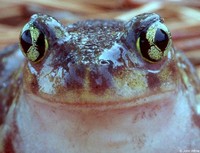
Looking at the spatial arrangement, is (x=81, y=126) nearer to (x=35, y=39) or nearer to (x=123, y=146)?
(x=123, y=146)

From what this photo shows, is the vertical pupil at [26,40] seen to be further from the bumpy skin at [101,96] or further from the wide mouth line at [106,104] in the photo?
the wide mouth line at [106,104]

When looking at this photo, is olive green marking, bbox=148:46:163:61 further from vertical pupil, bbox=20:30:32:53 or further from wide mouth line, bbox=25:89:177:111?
vertical pupil, bbox=20:30:32:53

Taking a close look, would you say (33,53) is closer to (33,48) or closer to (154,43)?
(33,48)

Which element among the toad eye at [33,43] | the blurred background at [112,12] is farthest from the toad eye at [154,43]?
the blurred background at [112,12]

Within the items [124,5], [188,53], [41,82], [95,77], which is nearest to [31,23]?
[41,82]

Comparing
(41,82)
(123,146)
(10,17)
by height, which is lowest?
(10,17)

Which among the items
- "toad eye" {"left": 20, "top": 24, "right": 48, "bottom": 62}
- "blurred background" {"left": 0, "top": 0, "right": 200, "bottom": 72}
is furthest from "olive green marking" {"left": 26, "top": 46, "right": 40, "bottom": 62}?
"blurred background" {"left": 0, "top": 0, "right": 200, "bottom": 72}
